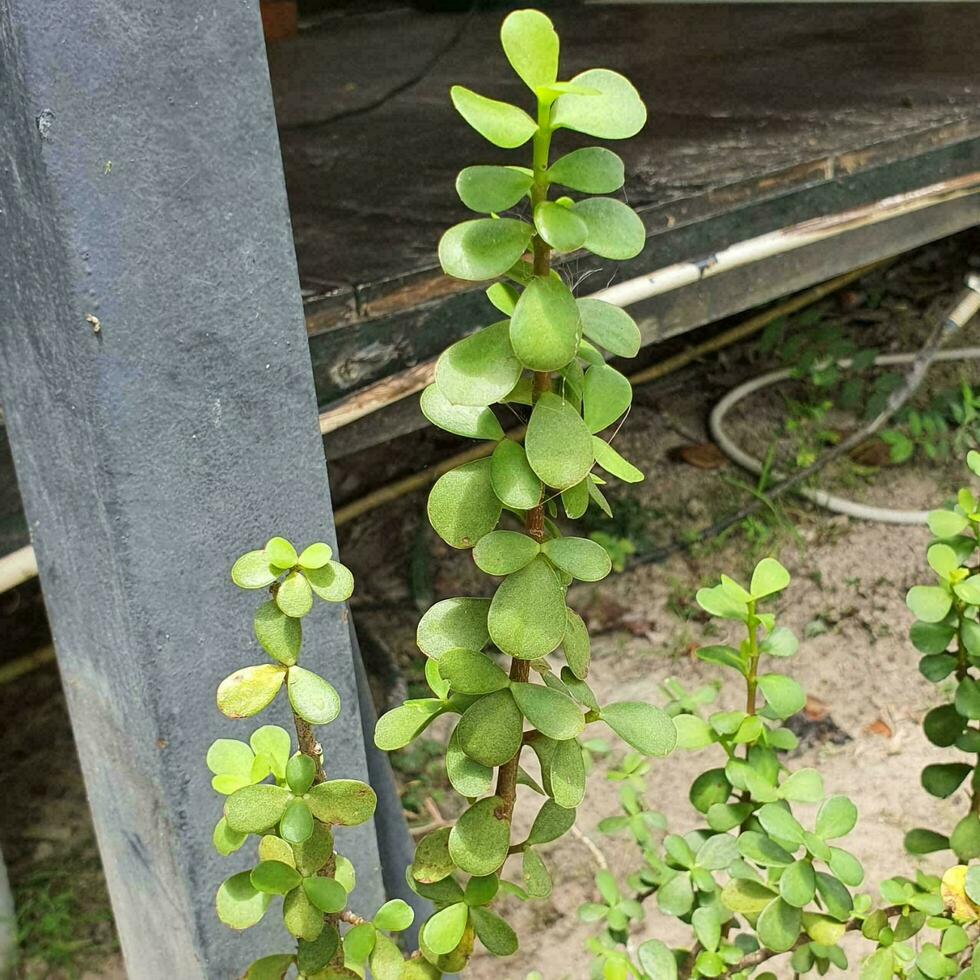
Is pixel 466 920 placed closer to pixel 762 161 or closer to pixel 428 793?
pixel 428 793

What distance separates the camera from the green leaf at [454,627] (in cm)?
54

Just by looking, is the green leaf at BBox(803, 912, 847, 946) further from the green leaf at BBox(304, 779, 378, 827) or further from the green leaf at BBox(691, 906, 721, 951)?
the green leaf at BBox(304, 779, 378, 827)

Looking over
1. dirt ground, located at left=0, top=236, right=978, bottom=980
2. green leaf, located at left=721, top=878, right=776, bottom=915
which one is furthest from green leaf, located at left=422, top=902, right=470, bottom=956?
dirt ground, located at left=0, top=236, right=978, bottom=980

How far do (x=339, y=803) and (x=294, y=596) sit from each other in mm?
113

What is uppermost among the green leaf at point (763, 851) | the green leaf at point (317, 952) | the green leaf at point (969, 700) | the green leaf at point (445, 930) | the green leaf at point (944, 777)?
the green leaf at point (445, 930)

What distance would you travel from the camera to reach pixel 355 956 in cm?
60

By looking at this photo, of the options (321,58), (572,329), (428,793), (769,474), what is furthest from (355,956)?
(321,58)

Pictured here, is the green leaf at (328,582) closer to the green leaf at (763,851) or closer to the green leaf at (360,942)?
the green leaf at (360,942)

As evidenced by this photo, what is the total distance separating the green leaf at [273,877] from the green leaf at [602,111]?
0.39 meters

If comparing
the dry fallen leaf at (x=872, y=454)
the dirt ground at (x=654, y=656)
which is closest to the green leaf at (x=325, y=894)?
the dirt ground at (x=654, y=656)

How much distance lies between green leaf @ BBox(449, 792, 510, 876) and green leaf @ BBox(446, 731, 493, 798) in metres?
0.02

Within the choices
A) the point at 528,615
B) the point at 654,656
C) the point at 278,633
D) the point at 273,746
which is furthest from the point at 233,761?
the point at 654,656

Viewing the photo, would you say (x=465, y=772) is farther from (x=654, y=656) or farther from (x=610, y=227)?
(x=654, y=656)

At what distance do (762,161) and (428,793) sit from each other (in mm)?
1260
